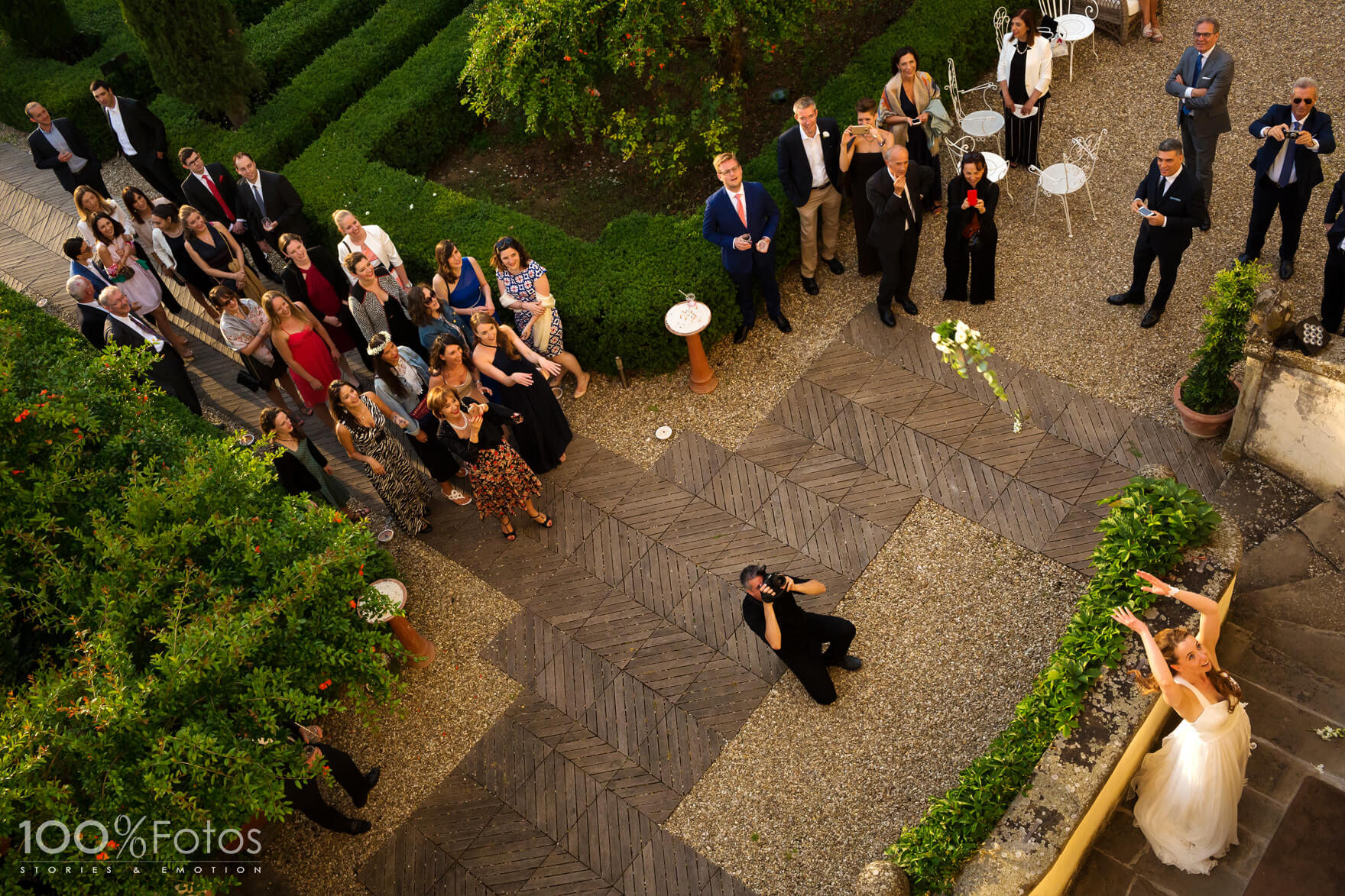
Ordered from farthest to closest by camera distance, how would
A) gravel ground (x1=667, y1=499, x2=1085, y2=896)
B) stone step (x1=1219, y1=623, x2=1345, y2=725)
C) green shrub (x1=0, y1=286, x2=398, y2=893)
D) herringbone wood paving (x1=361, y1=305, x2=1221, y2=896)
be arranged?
herringbone wood paving (x1=361, y1=305, x2=1221, y2=896) → gravel ground (x1=667, y1=499, x2=1085, y2=896) → stone step (x1=1219, y1=623, x2=1345, y2=725) → green shrub (x1=0, y1=286, x2=398, y2=893)

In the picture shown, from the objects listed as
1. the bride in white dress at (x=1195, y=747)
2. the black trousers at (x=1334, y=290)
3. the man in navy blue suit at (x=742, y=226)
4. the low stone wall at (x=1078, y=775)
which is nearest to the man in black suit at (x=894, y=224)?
the man in navy blue suit at (x=742, y=226)

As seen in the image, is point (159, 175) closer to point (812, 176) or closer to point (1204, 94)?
point (812, 176)

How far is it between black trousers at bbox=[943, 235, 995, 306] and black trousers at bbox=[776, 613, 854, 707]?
13.8 feet

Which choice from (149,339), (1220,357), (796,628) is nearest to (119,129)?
(149,339)

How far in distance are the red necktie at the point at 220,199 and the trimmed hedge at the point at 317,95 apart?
1.38 m

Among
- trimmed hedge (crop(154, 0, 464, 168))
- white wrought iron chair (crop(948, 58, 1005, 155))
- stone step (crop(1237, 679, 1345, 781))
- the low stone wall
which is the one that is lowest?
stone step (crop(1237, 679, 1345, 781))

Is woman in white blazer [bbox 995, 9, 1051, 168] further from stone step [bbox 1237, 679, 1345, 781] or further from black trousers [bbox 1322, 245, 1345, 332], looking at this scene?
stone step [bbox 1237, 679, 1345, 781]

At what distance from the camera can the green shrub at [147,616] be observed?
210 inches

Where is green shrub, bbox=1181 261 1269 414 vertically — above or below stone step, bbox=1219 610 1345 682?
above

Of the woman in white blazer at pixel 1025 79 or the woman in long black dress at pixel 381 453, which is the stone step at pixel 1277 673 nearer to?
the woman in white blazer at pixel 1025 79

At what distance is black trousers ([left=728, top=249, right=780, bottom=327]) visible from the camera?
10.2 metres

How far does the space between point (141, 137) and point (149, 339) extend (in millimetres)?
4294

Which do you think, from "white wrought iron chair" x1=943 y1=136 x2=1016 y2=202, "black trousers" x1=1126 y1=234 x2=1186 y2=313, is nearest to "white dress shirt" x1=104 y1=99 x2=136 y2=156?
"white wrought iron chair" x1=943 y1=136 x2=1016 y2=202

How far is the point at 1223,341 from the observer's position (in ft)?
27.5
